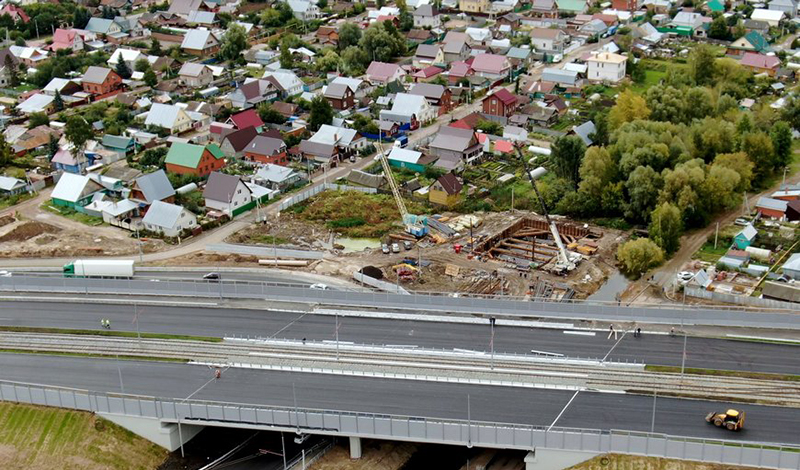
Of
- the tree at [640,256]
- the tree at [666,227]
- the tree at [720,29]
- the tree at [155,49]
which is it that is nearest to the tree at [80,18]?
the tree at [155,49]

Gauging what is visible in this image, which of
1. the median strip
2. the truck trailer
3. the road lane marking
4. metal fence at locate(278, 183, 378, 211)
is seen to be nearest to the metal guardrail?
the road lane marking

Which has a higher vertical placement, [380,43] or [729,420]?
[380,43]

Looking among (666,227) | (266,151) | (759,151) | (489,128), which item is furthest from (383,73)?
(666,227)

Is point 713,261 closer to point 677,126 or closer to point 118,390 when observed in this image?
point 677,126

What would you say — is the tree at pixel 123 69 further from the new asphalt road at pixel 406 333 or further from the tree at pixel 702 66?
the tree at pixel 702 66

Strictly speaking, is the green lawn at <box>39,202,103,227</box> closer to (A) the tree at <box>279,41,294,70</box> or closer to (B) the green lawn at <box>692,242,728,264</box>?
(A) the tree at <box>279,41,294,70</box>

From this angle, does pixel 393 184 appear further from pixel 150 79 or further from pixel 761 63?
pixel 761 63
